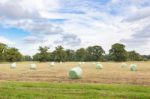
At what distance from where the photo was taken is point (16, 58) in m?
128

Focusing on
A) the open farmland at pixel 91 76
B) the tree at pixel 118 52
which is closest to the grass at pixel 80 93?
the open farmland at pixel 91 76

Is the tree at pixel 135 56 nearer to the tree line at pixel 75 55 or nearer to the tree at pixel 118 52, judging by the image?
the tree line at pixel 75 55

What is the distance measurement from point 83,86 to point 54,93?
3.37 metres

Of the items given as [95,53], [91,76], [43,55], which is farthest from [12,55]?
[91,76]

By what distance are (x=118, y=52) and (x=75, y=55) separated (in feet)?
72.2

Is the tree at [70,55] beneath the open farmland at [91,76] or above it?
above

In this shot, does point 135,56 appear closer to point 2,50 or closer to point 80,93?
point 2,50

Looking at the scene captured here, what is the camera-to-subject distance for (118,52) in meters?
141

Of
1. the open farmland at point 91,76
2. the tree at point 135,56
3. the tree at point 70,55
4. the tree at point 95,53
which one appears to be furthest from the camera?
the tree at point 135,56

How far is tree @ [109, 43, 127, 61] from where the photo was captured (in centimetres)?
14062

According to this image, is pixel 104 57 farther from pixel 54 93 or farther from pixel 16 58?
pixel 54 93

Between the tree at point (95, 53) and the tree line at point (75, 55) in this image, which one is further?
the tree at point (95, 53)

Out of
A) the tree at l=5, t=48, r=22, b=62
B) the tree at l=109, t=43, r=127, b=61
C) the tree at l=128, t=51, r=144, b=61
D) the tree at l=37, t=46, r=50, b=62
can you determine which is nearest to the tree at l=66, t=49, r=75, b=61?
the tree at l=37, t=46, r=50, b=62

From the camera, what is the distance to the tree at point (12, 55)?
409 ft
